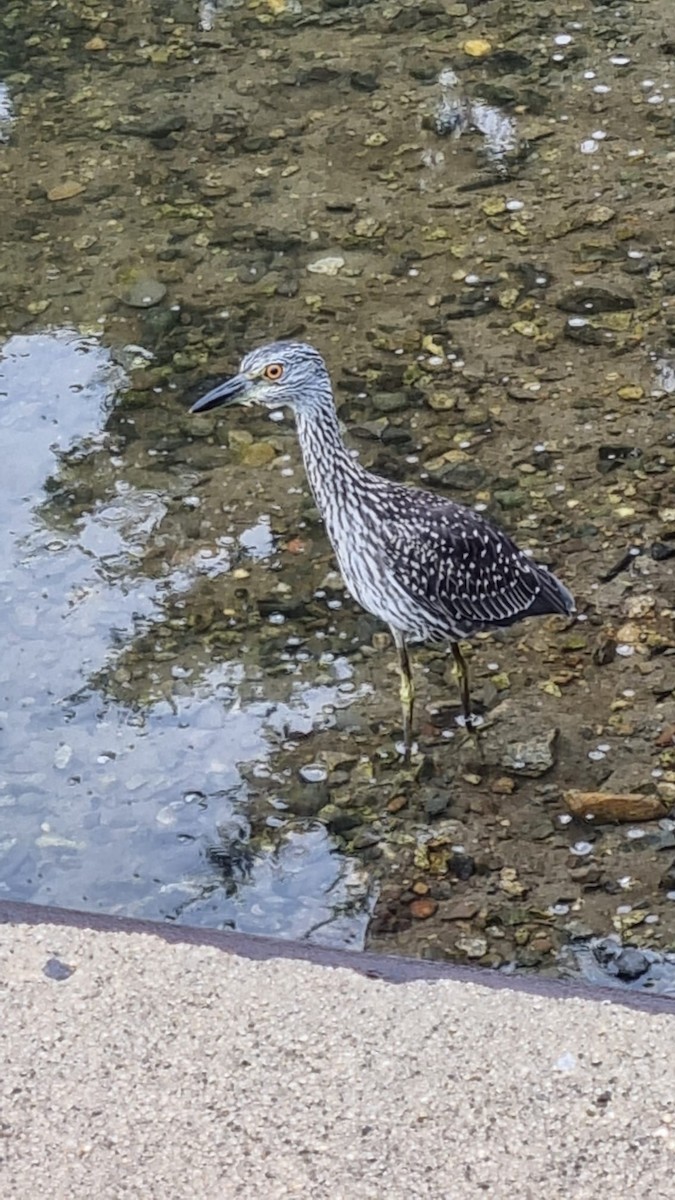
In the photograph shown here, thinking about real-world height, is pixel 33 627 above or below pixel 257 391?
below

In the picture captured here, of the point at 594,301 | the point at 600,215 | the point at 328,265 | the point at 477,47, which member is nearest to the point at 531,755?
the point at 594,301

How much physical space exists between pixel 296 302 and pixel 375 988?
13.7ft

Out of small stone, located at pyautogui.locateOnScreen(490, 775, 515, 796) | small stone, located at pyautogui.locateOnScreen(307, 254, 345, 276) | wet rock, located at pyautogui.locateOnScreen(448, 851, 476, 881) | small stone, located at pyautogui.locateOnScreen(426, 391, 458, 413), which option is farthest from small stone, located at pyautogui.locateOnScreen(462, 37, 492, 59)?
wet rock, located at pyautogui.locateOnScreen(448, 851, 476, 881)

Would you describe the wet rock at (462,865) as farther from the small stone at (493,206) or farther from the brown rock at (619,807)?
the small stone at (493,206)

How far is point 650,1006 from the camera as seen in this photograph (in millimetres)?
3801

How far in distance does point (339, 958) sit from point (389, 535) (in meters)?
1.38

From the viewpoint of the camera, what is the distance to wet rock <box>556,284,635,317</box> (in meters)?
7.14

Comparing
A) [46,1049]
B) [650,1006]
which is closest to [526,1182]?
[650,1006]

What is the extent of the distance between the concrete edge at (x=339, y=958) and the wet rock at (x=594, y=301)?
375cm

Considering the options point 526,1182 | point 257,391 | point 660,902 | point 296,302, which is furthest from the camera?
point 296,302

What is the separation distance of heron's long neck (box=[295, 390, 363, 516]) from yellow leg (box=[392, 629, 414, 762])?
455 mm

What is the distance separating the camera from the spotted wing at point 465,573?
16.2ft

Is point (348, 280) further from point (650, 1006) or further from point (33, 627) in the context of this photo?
point (650, 1006)

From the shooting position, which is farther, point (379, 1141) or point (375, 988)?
point (375, 988)
